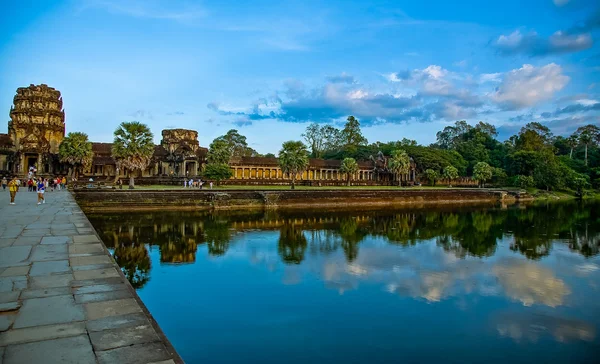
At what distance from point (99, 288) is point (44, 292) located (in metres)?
0.78

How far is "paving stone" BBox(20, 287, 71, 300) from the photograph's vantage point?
250 inches

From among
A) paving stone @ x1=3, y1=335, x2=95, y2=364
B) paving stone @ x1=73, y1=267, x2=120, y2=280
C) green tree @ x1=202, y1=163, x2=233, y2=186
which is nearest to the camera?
paving stone @ x1=3, y1=335, x2=95, y2=364

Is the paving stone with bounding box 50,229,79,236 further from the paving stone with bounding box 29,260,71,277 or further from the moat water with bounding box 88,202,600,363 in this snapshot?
the paving stone with bounding box 29,260,71,277

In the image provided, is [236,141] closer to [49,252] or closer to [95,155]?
[95,155]

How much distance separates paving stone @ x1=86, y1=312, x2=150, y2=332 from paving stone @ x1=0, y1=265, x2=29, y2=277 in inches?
131

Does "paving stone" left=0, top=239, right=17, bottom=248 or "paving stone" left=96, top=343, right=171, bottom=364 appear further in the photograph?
"paving stone" left=0, top=239, right=17, bottom=248

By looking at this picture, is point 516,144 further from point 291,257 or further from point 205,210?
point 291,257

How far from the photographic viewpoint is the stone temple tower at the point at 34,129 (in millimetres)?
47312

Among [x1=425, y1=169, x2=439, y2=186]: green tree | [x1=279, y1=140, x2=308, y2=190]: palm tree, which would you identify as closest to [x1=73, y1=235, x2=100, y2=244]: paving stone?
[x1=279, y1=140, x2=308, y2=190]: palm tree

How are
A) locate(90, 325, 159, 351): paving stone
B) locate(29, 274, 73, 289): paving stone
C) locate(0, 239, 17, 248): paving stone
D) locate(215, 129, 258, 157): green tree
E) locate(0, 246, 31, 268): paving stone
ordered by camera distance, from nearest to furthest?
locate(90, 325, 159, 351): paving stone
locate(29, 274, 73, 289): paving stone
locate(0, 246, 31, 268): paving stone
locate(0, 239, 17, 248): paving stone
locate(215, 129, 258, 157): green tree

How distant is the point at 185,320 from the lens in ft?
29.4

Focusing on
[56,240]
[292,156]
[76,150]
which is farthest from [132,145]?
[56,240]

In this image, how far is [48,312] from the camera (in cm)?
565

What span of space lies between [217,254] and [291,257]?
2934mm
